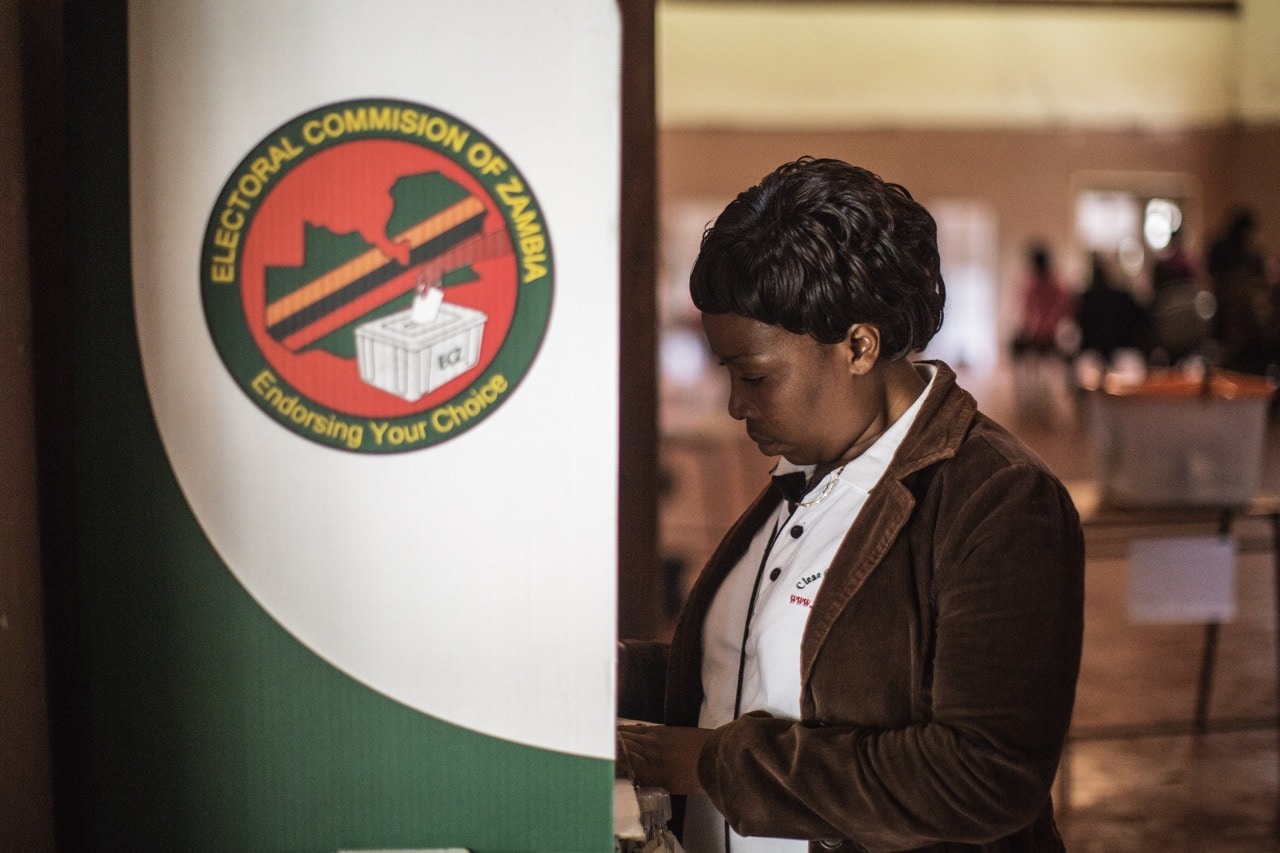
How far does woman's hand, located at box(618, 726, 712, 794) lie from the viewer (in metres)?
1.16

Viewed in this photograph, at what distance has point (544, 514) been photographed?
0.76 m

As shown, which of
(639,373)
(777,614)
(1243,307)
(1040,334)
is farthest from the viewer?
(1040,334)

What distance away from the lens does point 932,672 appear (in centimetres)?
113

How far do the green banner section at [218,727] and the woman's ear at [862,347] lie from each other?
21.8 inches

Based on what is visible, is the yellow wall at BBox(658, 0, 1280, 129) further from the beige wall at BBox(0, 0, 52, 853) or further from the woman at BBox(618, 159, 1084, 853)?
the beige wall at BBox(0, 0, 52, 853)

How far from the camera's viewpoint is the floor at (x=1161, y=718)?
3.33 m

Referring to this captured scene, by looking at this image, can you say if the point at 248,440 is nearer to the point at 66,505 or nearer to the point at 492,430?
the point at 492,430

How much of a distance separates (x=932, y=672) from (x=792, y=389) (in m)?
0.30

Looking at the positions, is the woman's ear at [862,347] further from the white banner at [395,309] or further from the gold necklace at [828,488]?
the white banner at [395,309]

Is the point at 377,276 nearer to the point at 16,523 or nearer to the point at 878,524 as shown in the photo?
the point at 16,523

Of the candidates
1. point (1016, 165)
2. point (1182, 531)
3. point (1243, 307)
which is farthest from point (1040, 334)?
point (1182, 531)

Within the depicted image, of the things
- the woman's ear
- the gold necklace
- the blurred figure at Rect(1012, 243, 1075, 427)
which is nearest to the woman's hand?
the gold necklace

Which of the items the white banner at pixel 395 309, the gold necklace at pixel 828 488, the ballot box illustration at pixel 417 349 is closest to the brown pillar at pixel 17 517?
the white banner at pixel 395 309

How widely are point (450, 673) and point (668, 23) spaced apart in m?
12.8
